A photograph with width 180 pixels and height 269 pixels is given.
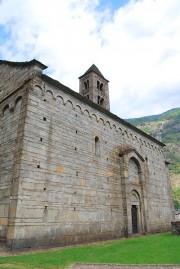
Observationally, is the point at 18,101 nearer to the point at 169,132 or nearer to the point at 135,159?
the point at 135,159

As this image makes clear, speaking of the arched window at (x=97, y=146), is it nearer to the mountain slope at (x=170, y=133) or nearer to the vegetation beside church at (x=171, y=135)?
the vegetation beside church at (x=171, y=135)

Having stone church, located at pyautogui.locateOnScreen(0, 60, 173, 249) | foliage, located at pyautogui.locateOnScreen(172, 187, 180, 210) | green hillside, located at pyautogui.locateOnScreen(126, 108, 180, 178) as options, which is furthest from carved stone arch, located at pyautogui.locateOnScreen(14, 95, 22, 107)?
green hillside, located at pyautogui.locateOnScreen(126, 108, 180, 178)

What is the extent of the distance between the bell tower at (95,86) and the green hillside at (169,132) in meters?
70.0

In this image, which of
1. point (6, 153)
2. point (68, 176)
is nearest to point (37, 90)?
point (6, 153)

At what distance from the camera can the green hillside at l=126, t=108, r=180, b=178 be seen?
9743 cm

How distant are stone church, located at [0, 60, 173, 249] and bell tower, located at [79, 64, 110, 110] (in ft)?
22.8

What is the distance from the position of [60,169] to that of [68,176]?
653 millimetres

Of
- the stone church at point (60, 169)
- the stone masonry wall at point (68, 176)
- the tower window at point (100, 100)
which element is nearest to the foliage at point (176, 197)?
the tower window at point (100, 100)

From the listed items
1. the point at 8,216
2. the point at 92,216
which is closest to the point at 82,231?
the point at 92,216

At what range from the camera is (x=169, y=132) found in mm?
119938

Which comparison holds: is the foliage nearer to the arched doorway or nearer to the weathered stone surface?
the arched doorway

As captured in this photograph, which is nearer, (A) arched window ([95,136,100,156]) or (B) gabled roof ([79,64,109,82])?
(A) arched window ([95,136,100,156])

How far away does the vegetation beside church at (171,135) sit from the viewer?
86.9 meters

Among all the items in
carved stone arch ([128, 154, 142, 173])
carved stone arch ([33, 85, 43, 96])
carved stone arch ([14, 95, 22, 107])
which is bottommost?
carved stone arch ([128, 154, 142, 173])
